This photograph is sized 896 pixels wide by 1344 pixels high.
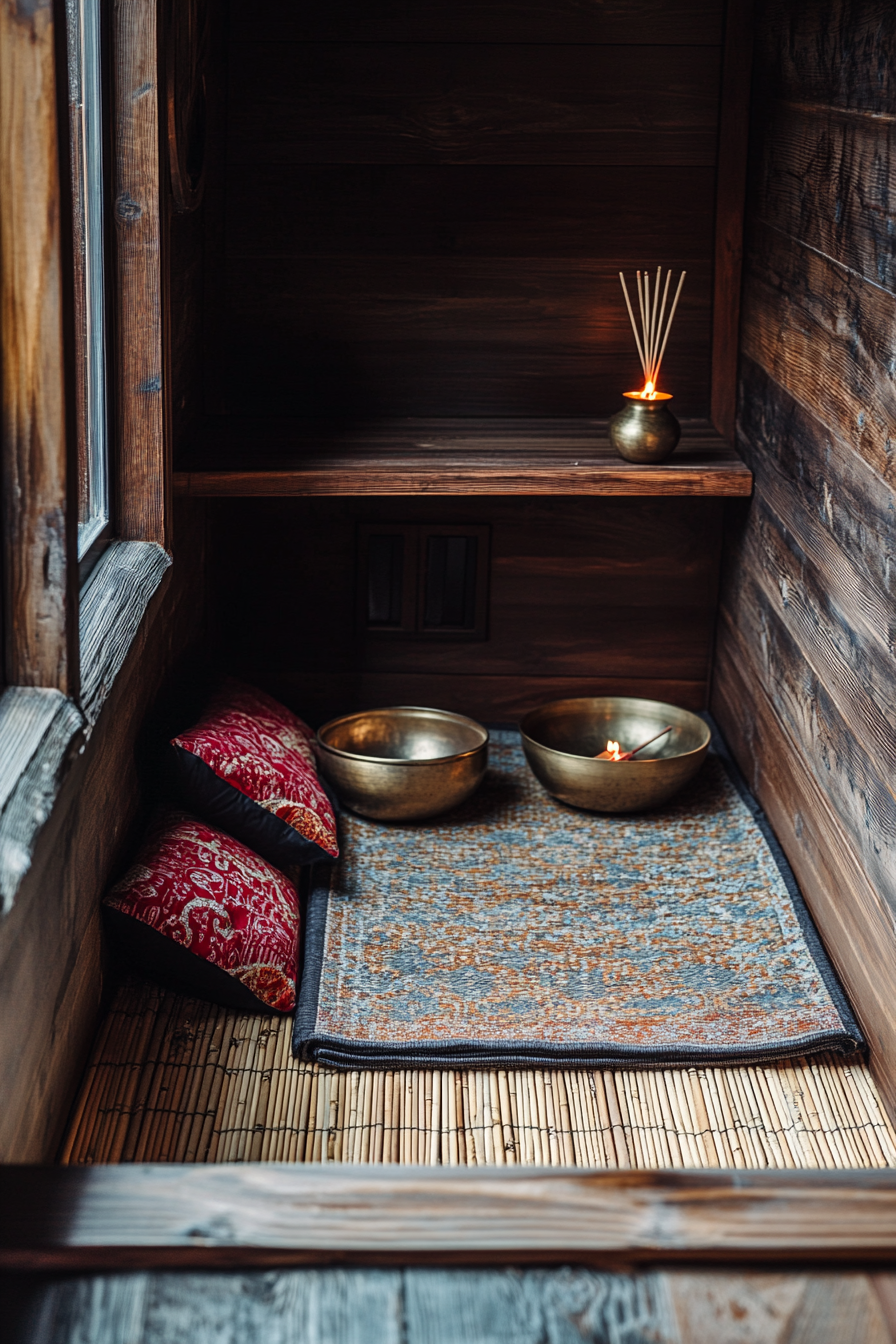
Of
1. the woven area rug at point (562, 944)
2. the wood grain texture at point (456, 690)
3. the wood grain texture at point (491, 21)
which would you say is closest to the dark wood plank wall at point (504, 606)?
the wood grain texture at point (456, 690)

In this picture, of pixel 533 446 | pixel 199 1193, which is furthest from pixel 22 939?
pixel 533 446

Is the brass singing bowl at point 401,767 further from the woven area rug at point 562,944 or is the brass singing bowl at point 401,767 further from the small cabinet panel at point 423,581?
the small cabinet panel at point 423,581

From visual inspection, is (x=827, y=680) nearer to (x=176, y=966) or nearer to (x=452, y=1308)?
(x=176, y=966)

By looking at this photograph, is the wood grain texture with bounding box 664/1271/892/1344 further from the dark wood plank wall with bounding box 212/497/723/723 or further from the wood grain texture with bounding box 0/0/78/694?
Result: the dark wood plank wall with bounding box 212/497/723/723

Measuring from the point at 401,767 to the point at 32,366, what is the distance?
1.48 m

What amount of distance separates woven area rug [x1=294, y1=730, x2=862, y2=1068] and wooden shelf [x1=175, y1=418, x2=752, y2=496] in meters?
0.76

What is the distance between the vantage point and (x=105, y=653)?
6.92 feet

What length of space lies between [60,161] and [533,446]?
177 centimetres

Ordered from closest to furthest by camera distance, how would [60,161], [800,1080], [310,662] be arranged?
[60,161] < [800,1080] < [310,662]

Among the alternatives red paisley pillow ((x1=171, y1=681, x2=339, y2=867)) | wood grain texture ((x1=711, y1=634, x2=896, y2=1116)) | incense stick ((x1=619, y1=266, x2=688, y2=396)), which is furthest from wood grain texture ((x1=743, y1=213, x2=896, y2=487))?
red paisley pillow ((x1=171, y1=681, x2=339, y2=867))

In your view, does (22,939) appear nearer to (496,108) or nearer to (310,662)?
(310,662)

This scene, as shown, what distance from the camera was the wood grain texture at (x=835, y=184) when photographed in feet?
7.52

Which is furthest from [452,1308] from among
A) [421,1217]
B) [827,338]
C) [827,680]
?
[827,338]

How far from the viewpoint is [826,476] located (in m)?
2.63
